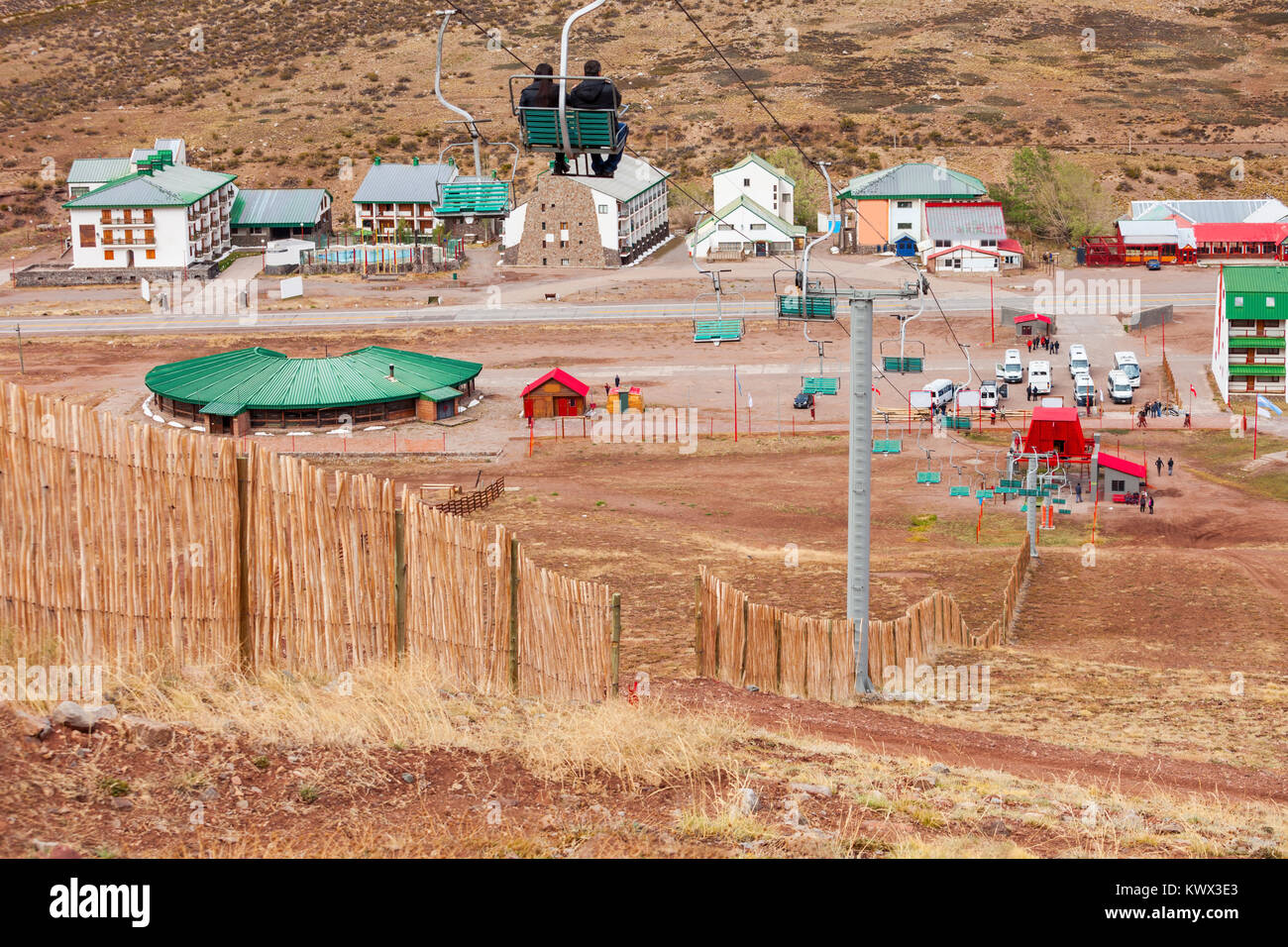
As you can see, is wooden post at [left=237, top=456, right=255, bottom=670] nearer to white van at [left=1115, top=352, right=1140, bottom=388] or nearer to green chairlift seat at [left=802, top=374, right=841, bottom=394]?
green chairlift seat at [left=802, top=374, right=841, bottom=394]

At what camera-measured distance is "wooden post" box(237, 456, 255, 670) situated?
53.5ft

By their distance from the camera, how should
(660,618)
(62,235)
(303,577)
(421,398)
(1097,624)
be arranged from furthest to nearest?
(62,235), (421,398), (1097,624), (660,618), (303,577)

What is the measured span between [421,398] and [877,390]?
21.1 metres

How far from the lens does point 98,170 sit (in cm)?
12600

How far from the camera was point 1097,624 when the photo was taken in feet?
122

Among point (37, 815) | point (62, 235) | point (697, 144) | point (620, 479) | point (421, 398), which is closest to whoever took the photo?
point (37, 815)

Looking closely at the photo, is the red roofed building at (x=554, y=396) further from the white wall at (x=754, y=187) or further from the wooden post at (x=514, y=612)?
the white wall at (x=754, y=187)

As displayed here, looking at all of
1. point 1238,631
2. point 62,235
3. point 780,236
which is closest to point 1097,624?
point 1238,631

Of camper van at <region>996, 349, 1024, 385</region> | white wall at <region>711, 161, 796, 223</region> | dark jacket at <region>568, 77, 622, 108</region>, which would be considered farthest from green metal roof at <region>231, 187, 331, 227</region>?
dark jacket at <region>568, 77, 622, 108</region>

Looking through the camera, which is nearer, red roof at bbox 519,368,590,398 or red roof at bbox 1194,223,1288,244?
red roof at bbox 519,368,590,398

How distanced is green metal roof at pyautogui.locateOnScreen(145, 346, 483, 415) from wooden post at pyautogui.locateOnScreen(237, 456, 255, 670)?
5089cm

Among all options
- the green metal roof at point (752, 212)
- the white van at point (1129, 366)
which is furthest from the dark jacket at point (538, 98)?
the green metal roof at point (752, 212)

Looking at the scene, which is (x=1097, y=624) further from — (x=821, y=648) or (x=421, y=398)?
(x=421, y=398)

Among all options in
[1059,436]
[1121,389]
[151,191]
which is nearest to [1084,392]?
[1121,389]
